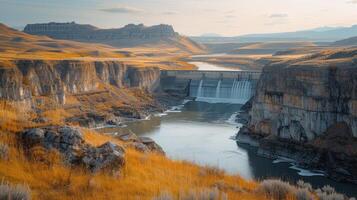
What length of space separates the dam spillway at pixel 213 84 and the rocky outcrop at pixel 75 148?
5417cm

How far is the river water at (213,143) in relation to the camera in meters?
29.0

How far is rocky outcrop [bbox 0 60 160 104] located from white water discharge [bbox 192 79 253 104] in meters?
8.14

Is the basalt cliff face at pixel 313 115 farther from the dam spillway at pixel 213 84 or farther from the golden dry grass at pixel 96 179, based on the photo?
the dam spillway at pixel 213 84

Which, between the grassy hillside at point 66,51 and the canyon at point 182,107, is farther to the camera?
the grassy hillside at point 66,51

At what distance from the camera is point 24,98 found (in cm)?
4391

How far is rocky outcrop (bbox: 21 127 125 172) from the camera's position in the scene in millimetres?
8523

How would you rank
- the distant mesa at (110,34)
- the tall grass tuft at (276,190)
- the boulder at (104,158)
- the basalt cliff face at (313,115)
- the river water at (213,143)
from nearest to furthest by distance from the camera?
the boulder at (104,158) → the tall grass tuft at (276,190) → the river water at (213,143) → the basalt cliff face at (313,115) → the distant mesa at (110,34)

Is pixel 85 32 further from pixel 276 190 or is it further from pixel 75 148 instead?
pixel 276 190

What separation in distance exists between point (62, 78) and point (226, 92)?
2272cm

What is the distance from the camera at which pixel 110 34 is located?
156 meters

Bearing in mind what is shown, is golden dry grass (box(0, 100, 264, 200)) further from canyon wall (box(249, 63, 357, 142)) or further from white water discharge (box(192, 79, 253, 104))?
white water discharge (box(192, 79, 253, 104))

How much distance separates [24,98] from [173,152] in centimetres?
1752

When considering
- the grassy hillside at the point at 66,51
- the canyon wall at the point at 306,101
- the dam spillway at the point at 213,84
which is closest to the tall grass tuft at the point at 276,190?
the canyon wall at the point at 306,101

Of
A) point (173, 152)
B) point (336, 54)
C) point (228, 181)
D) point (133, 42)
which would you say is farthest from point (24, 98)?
point (133, 42)
